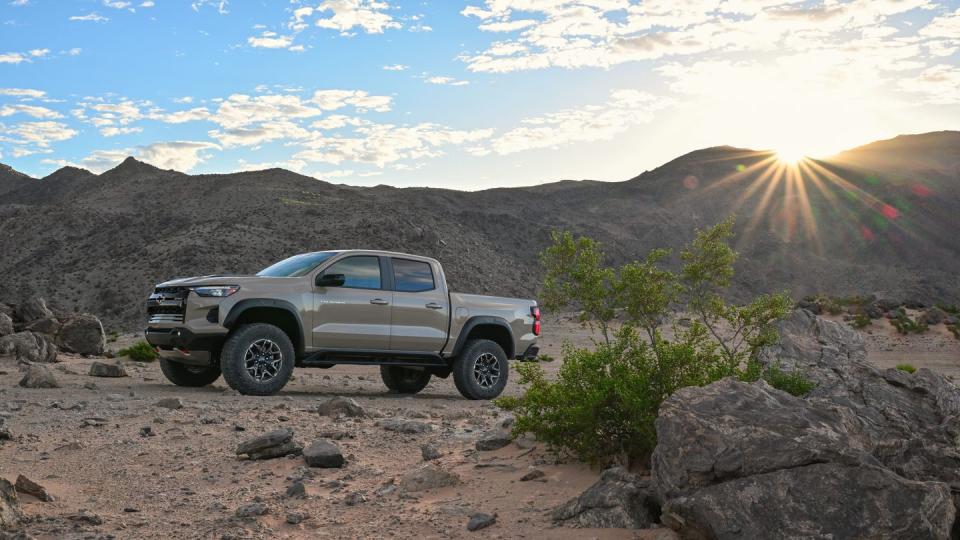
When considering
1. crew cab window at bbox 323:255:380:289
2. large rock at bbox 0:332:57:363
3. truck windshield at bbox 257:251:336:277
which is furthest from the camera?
large rock at bbox 0:332:57:363

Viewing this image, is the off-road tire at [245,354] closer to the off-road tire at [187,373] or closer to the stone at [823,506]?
the off-road tire at [187,373]

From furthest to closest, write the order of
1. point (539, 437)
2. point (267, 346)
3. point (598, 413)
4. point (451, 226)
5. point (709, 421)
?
1. point (451, 226)
2. point (267, 346)
3. point (539, 437)
4. point (598, 413)
5. point (709, 421)

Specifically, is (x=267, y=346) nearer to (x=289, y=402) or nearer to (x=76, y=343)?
(x=289, y=402)

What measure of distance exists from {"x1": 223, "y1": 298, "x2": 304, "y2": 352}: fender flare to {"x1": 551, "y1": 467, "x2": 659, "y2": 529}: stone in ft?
24.2

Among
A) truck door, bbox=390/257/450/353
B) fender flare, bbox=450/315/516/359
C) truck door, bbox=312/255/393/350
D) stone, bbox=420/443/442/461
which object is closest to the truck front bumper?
truck door, bbox=312/255/393/350

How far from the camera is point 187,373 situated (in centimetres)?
1421

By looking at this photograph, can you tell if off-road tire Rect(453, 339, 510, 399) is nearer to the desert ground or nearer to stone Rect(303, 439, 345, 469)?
the desert ground

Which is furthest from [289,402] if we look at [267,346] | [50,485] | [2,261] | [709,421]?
[2,261]

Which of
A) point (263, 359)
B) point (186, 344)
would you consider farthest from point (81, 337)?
point (263, 359)

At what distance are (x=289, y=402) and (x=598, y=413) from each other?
600 centimetres

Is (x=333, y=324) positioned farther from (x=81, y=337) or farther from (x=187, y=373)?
(x=81, y=337)

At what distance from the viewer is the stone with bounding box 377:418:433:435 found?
9992mm

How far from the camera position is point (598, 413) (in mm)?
Answer: 7184

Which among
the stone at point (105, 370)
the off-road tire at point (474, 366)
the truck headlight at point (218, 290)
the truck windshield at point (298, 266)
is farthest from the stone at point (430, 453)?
the stone at point (105, 370)
